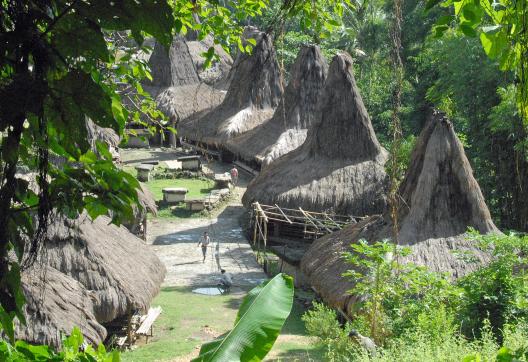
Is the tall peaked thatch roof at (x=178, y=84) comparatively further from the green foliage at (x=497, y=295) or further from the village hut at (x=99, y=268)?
the green foliage at (x=497, y=295)

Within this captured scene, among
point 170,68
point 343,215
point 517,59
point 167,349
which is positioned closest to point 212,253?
point 343,215

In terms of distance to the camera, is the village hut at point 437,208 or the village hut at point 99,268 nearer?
the village hut at point 99,268

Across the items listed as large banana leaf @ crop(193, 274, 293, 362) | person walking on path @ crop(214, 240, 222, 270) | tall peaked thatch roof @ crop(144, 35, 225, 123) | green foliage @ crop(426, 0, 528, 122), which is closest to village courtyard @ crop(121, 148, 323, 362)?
person walking on path @ crop(214, 240, 222, 270)

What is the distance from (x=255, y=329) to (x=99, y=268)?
7727mm

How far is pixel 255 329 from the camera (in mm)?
3234

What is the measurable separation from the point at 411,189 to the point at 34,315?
6304 mm

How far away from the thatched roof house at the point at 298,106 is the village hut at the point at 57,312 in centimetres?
1139

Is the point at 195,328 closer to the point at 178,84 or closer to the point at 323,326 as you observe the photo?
the point at 323,326

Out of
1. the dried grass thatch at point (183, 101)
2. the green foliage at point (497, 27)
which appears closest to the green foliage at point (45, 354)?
the green foliage at point (497, 27)

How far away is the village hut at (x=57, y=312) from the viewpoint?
8.37 meters

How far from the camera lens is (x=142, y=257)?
40.2ft

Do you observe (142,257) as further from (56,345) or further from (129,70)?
(129,70)

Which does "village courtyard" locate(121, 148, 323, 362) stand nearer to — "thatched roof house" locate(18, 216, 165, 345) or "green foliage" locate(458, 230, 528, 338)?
"thatched roof house" locate(18, 216, 165, 345)

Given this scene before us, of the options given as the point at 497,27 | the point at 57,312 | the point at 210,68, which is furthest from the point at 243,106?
the point at 497,27
